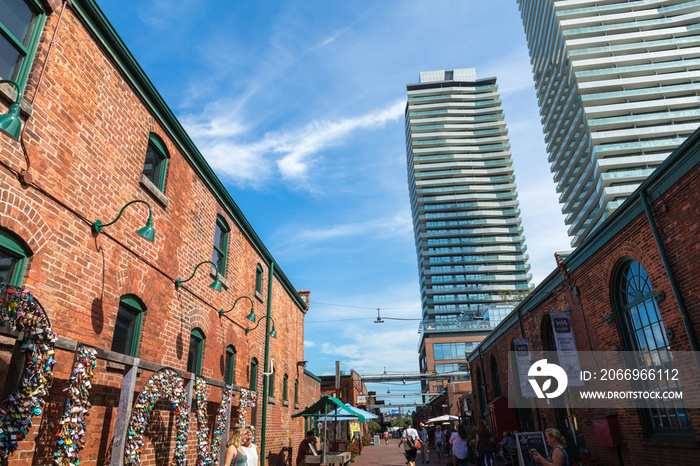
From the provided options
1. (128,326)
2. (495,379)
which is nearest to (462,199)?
(495,379)

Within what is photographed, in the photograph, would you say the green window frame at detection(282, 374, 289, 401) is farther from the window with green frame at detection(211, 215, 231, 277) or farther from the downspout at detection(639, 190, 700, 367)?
the downspout at detection(639, 190, 700, 367)

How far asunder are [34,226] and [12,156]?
823mm

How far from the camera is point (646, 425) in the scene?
10.3 m

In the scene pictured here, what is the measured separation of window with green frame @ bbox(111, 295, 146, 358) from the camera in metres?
6.76

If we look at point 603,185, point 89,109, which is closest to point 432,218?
point 603,185

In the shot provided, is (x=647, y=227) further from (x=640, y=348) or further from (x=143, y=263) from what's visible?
(x=143, y=263)

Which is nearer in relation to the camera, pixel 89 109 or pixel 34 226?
pixel 34 226

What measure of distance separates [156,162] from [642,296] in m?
11.4

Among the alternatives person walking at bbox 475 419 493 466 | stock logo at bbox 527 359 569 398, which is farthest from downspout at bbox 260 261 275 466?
stock logo at bbox 527 359 569 398

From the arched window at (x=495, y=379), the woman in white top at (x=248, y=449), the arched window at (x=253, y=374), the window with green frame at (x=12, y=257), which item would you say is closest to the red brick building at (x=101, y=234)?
the window with green frame at (x=12, y=257)

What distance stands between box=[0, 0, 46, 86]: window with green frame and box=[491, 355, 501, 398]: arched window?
23619 millimetres

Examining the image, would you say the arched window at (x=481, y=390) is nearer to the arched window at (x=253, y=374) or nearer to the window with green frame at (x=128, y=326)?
the arched window at (x=253, y=374)

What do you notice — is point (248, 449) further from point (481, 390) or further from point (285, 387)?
point (481, 390)

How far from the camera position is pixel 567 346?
42.3 feet
